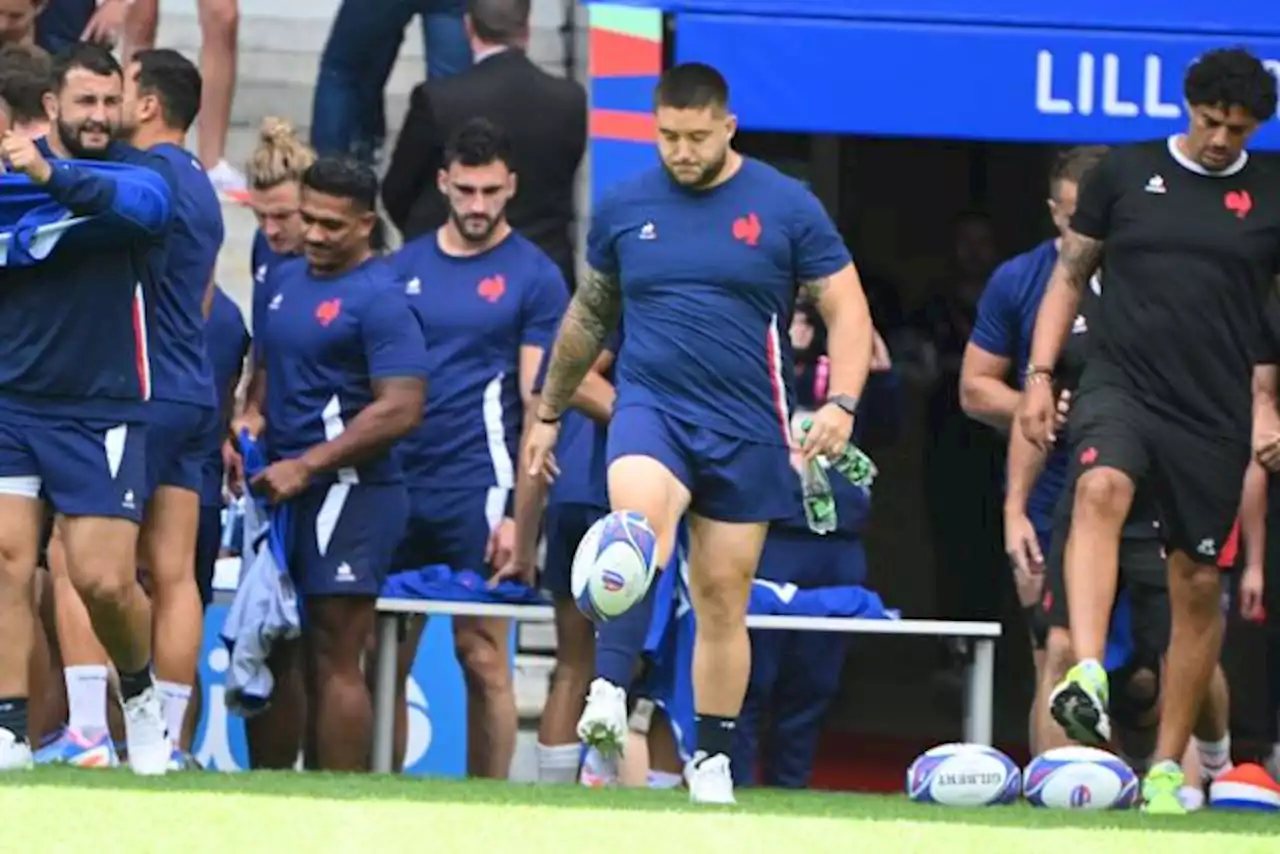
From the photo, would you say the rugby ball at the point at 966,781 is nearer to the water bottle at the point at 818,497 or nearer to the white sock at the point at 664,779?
the water bottle at the point at 818,497

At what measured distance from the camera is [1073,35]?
37.5 feet

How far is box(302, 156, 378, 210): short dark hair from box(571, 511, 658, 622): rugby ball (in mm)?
2265

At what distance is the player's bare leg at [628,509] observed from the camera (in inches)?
365

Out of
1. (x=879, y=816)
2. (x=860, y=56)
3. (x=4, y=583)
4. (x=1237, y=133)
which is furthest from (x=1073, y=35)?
(x=4, y=583)

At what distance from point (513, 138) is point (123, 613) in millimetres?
3438

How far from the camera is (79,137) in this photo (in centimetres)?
965

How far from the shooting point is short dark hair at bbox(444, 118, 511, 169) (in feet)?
38.3

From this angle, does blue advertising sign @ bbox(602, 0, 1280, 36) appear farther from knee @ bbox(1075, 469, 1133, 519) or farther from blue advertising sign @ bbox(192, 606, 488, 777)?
blue advertising sign @ bbox(192, 606, 488, 777)

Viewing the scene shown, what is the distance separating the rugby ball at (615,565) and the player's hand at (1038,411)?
1.41m

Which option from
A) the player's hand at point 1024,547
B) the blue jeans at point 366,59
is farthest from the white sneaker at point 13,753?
the blue jeans at point 366,59

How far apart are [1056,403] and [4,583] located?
11.7ft

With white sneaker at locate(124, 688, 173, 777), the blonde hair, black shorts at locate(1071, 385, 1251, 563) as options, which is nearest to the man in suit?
the blonde hair

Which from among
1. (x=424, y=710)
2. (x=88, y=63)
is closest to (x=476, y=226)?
(x=424, y=710)

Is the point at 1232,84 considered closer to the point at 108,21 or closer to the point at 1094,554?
the point at 1094,554
